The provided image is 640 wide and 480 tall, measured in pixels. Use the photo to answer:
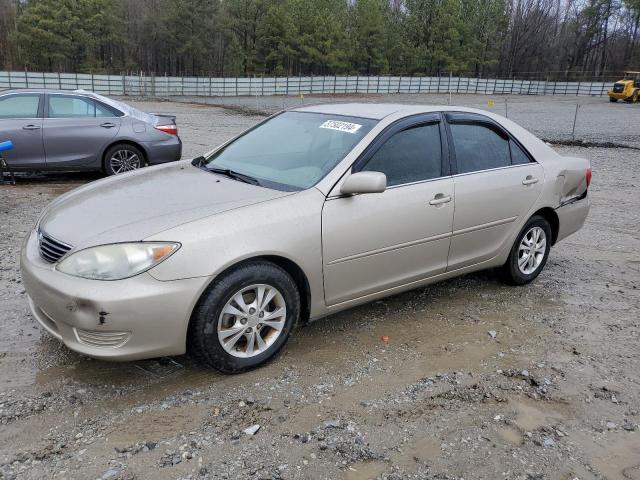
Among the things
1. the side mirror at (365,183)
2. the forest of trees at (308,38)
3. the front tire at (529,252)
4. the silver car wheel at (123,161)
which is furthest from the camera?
the forest of trees at (308,38)

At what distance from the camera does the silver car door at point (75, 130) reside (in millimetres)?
8523

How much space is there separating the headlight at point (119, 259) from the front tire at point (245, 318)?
352mm

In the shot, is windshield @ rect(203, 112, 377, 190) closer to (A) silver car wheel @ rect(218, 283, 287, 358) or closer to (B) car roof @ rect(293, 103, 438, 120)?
(B) car roof @ rect(293, 103, 438, 120)

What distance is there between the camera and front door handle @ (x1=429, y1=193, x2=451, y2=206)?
13.5 feet

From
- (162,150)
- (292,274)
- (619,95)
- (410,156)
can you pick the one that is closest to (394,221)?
(410,156)

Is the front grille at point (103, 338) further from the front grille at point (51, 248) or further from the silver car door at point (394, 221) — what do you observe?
the silver car door at point (394, 221)

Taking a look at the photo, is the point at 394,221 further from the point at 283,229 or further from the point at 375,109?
the point at 375,109

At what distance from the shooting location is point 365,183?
355 centimetres

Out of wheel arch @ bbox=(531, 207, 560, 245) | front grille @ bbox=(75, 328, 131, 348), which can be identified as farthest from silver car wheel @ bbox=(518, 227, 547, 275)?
front grille @ bbox=(75, 328, 131, 348)

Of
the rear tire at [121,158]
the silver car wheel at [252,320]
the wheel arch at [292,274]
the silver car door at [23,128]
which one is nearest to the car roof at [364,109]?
the wheel arch at [292,274]

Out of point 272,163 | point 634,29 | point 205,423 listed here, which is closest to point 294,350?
point 205,423

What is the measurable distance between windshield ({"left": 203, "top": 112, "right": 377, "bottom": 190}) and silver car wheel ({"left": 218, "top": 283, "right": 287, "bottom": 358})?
0.74 meters

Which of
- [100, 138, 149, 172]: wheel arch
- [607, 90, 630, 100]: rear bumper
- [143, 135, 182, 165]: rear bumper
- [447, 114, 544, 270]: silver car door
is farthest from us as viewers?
[607, 90, 630, 100]: rear bumper

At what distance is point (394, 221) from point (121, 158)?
251 inches
